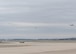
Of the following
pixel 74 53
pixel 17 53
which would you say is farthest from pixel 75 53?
pixel 17 53

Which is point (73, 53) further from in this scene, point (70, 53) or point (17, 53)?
point (17, 53)

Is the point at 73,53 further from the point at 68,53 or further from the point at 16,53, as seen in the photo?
the point at 16,53

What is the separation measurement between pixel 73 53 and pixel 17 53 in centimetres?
666

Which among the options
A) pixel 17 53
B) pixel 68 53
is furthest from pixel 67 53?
pixel 17 53

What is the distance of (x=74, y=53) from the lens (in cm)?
3222

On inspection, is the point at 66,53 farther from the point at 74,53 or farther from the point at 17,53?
the point at 17,53

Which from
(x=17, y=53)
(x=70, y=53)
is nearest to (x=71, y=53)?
(x=70, y=53)

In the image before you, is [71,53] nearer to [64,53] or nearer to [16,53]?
[64,53]

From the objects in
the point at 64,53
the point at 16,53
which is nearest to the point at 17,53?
the point at 16,53

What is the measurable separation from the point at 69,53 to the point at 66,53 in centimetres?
38

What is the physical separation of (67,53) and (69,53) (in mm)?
253

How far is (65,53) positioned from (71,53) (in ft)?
2.31

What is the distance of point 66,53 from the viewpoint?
3225cm

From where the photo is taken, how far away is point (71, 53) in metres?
32.2
